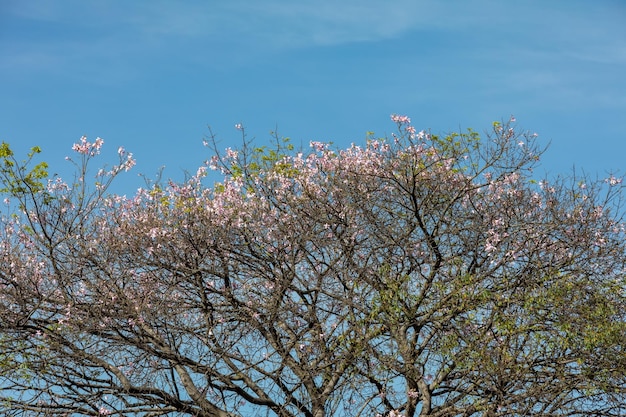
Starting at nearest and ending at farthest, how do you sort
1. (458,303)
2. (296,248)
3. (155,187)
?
(458,303)
(296,248)
(155,187)

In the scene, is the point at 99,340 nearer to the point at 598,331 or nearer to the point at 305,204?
the point at 305,204

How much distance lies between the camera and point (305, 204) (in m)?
14.4

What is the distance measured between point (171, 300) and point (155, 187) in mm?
2513

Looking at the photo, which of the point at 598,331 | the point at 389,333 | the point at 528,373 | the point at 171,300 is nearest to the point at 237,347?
the point at 171,300

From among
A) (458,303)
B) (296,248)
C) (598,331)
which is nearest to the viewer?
(598,331)

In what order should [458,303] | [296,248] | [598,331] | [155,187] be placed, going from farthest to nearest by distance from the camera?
[155,187], [296,248], [458,303], [598,331]

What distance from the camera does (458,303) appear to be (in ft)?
43.4

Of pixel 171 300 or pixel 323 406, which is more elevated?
pixel 171 300

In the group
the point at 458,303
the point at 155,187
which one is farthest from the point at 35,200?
the point at 458,303

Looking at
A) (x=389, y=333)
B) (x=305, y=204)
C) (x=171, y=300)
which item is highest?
(x=305, y=204)

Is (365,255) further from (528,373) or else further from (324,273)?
(528,373)

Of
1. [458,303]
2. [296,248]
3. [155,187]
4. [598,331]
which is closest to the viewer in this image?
[598,331]

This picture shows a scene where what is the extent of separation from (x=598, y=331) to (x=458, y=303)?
2245mm

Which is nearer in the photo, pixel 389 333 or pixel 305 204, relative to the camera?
pixel 389 333
